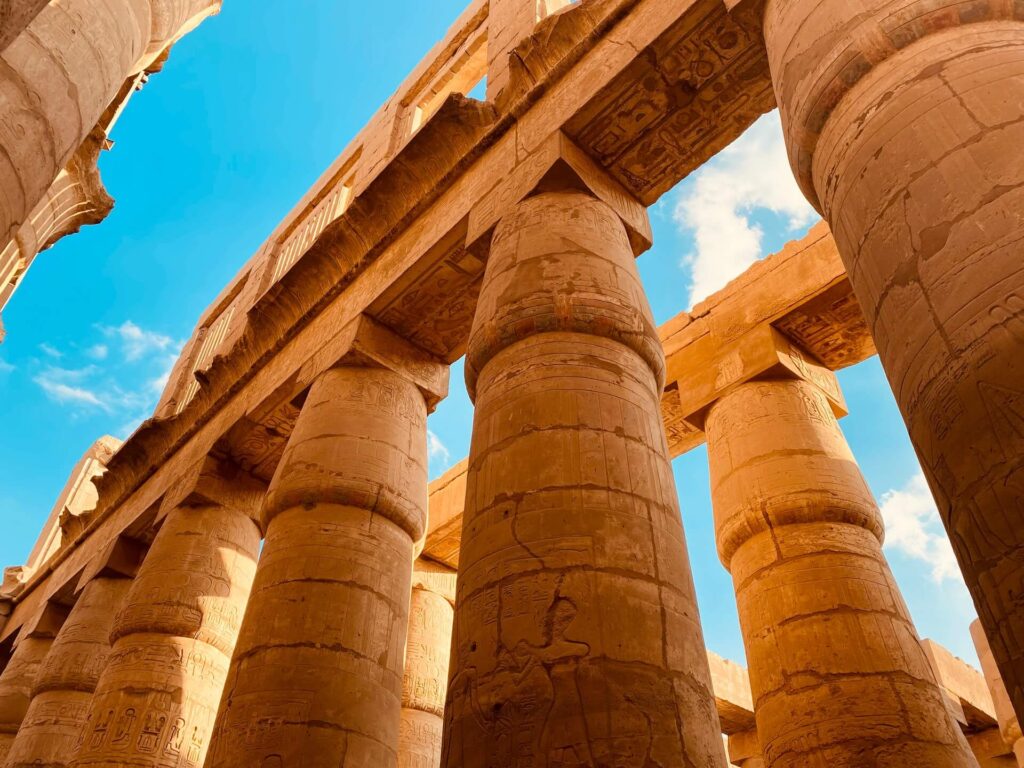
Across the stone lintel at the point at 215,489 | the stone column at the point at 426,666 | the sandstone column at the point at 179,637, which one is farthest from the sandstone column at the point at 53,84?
the stone column at the point at 426,666

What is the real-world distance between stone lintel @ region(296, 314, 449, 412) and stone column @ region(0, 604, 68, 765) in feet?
20.4

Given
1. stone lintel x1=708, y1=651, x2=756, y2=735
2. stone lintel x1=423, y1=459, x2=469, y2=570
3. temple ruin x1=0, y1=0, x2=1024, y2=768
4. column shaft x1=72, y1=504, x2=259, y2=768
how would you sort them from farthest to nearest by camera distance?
stone lintel x1=708, y1=651, x2=756, y2=735
stone lintel x1=423, y1=459, x2=469, y2=570
column shaft x1=72, y1=504, x2=259, y2=768
temple ruin x1=0, y1=0, x2=1024, y2=768

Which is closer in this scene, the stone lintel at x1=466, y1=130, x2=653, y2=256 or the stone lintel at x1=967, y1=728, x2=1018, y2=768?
the stone lintel at x1=466, y1=130, x2=653, y2=256

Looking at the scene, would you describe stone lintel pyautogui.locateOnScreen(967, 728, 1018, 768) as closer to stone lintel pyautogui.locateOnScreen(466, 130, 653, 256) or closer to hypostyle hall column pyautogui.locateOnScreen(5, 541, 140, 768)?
stone lintel pyautogui.locateOnScreen(466, 130, 653, 256)

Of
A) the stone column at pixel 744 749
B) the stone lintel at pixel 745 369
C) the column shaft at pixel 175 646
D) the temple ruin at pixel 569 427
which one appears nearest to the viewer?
the temple ruin at pixel 569 427

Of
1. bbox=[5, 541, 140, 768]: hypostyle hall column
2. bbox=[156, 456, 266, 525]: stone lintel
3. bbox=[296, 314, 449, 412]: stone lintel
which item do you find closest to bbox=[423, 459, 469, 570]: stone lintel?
bbox=[156, 456, 266, 525]: stone lintel

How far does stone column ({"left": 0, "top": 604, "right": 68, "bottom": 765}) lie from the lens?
10164mm

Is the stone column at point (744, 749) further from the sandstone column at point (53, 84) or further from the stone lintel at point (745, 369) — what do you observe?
the sandstone column at point (53, 84)

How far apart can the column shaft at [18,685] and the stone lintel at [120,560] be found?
1365 mm

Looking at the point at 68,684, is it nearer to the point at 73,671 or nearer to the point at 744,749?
the point at 73,671

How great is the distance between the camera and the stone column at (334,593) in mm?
4797

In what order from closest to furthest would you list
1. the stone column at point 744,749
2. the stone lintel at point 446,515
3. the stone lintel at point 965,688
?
the stone lintel at point 965,688
the stone lintel at point 446,515
the stone column at point 744,749

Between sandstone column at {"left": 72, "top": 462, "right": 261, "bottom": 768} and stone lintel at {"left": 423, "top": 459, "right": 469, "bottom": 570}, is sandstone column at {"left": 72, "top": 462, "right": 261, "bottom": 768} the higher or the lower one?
the lower one

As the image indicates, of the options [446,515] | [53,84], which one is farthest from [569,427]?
[446,515]
